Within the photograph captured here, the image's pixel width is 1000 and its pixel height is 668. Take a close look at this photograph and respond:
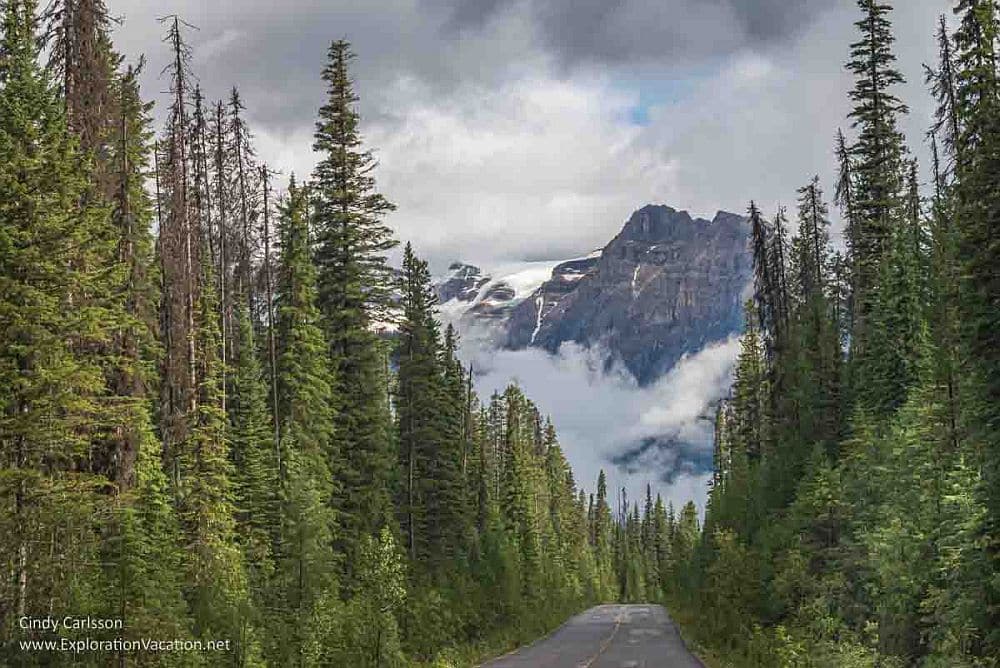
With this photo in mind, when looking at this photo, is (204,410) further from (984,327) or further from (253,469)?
(984,327)

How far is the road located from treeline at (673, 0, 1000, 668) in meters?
1.82

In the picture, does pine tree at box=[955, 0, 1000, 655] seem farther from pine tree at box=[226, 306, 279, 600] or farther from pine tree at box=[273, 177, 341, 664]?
pine tree at box=[226, 306, 279, 600]

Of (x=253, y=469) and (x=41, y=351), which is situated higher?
(x=41, y=351)

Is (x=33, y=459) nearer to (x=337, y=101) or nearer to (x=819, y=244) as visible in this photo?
(x=337, y=101)

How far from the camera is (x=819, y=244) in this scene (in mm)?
56281

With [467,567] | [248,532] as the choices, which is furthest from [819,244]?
[248,532]

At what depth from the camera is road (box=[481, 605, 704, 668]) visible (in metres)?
28.8

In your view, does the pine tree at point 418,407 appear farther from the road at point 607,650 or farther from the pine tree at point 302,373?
the road at point 607,650

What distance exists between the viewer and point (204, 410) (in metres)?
28.8

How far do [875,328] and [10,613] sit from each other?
3052 centimetres

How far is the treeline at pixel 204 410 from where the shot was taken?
1897 cm

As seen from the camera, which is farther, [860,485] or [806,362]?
[806,362]

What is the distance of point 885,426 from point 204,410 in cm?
2209

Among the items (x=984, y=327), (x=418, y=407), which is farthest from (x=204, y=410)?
Result: (x=984, y=327)
